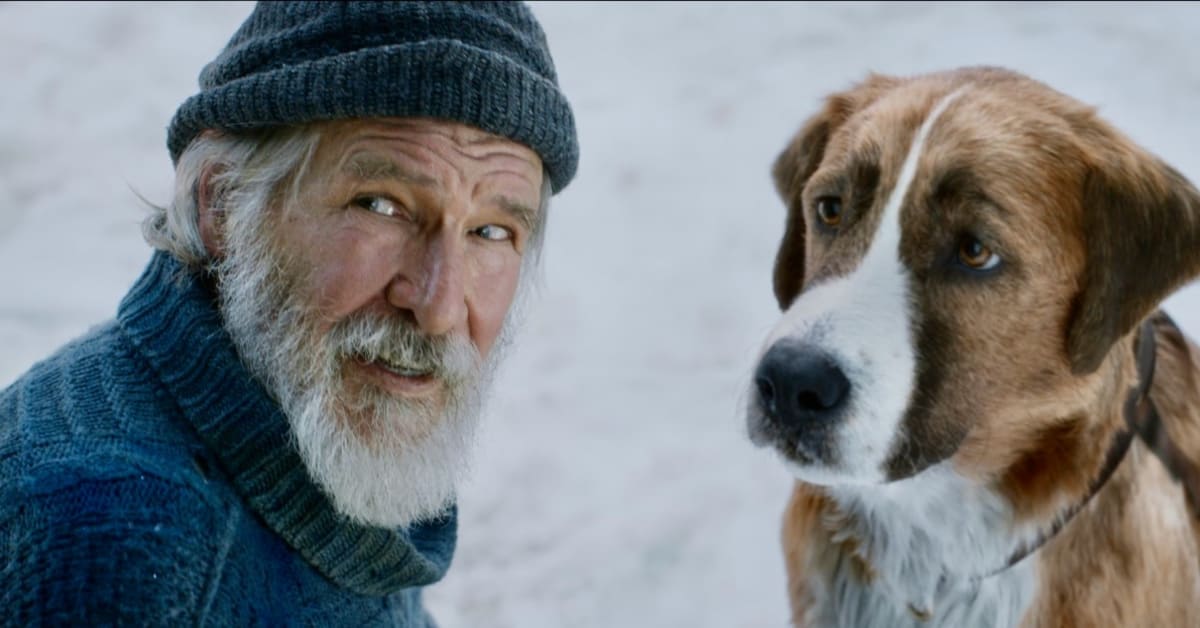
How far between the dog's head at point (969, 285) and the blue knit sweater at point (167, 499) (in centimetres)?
88

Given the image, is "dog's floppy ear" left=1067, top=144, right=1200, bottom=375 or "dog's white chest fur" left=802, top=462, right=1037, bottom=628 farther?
"dog's white chest fur" left=802, top=462, right=1037, bottom=628

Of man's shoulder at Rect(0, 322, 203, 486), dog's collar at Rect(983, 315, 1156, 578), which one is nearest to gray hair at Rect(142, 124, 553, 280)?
man's shoulder at Rect(0, 322, 203, 486)

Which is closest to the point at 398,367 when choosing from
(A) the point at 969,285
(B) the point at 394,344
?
(B) the point at 394,344

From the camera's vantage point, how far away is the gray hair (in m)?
2.41

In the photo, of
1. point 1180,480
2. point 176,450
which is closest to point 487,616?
point 176,450

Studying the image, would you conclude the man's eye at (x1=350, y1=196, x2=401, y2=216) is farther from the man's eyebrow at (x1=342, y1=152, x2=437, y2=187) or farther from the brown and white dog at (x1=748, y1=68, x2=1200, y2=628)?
the brown and white dog at (x1=748, y1=68, x2=1200, y2=628)

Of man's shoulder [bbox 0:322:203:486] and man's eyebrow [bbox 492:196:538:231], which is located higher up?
man's eyebrow [bbox 492:196:538:231]

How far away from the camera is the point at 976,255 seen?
89.7 inches

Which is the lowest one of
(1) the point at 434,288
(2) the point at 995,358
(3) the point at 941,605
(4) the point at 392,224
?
(3) the point at 941,605

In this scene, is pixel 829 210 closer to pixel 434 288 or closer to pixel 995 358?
pixel 995 358

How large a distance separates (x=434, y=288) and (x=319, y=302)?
0.23 m

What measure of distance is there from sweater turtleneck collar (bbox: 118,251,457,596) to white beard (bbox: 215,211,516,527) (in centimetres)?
4

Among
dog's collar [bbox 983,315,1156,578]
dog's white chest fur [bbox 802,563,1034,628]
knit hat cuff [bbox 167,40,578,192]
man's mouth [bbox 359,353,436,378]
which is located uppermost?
knit hat cuff [bbox 167,40,578,192]

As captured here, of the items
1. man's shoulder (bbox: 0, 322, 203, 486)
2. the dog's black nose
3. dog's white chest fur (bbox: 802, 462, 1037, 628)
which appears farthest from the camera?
dog's white chest fur (bbox: 802, 462, 1037, 628)
